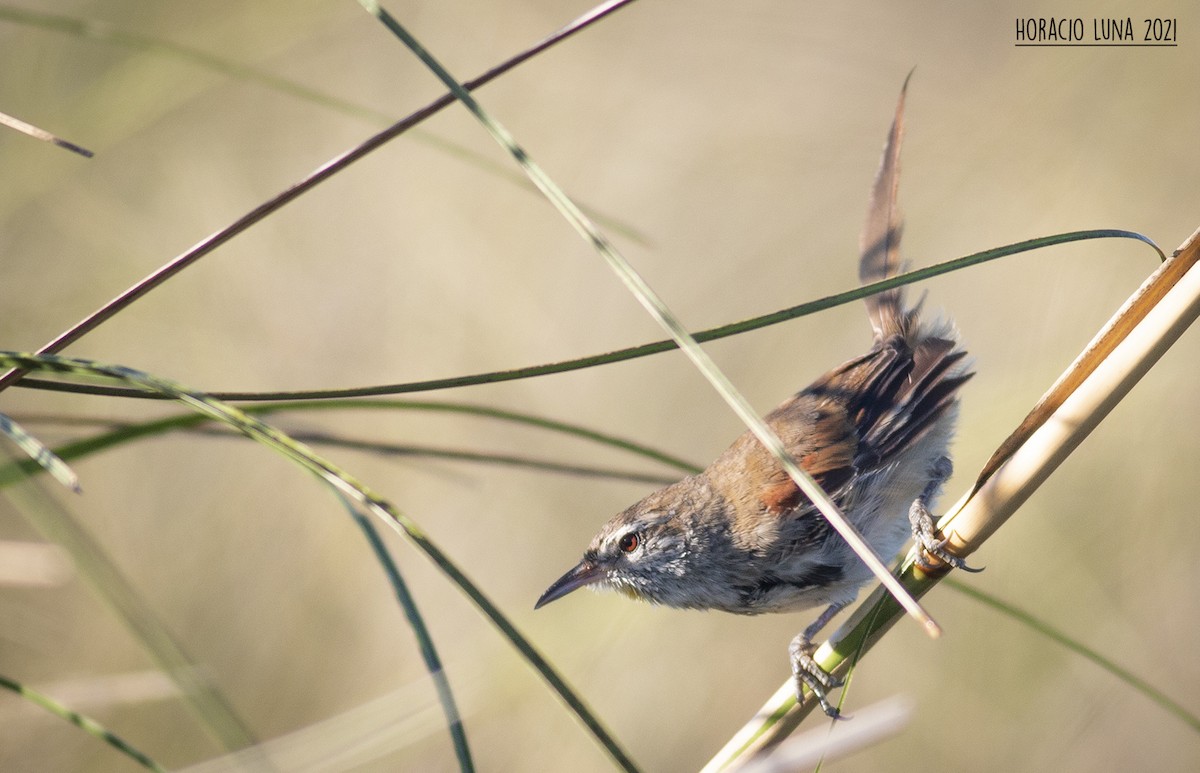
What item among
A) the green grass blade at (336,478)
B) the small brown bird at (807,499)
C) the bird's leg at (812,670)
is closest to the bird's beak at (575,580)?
the small brown bird at (807,499)

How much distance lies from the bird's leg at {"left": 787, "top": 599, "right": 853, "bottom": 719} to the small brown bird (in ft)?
0.18

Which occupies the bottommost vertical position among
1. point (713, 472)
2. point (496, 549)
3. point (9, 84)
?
point (713, 472)

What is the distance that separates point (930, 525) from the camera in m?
2.30

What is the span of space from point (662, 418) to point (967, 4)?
308 centimetres

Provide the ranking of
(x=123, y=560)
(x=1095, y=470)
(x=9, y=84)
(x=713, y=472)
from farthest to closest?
(x=123, y=560)
(x=1095, y=470)
(x=9, y=84)
(x=713, y=472)

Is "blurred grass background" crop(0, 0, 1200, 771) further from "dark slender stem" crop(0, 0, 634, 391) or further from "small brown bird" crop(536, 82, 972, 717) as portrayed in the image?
"dark slender stem" crop(0, 0, 634, 391)

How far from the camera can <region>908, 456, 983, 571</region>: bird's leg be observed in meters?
1.56

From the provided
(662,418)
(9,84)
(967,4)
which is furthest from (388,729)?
(967,4)

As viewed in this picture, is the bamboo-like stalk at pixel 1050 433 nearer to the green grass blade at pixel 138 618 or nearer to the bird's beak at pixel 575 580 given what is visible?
the green grass blade at pixel 138 618

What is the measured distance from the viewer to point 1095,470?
13.3 feet

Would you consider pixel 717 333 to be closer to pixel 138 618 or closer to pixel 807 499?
pixel 138 618

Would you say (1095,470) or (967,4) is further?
(967,4)

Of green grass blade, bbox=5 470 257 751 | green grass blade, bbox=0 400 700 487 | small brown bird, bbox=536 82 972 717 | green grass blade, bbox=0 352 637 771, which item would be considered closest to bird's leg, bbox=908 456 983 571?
small brown bird, bbox=536 82 972 717

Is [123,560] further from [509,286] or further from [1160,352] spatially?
[1160,352]
